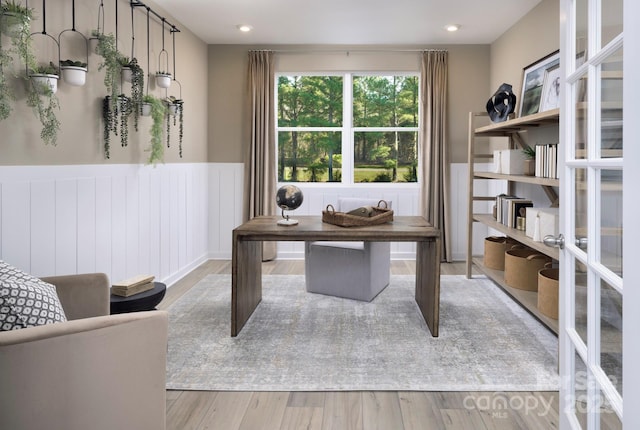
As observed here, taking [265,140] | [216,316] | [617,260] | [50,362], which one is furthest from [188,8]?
[617,260]

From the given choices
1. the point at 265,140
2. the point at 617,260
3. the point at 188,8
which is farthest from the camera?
the point at 265,140

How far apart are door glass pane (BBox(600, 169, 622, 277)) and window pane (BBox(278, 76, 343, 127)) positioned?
4511 millimetres

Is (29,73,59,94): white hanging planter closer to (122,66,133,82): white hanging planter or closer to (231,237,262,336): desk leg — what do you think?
(122,66,133,82): white hanging planter

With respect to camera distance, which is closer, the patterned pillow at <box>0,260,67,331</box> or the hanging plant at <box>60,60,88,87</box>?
the patterned pillow at <box>0,260,67,331</box>

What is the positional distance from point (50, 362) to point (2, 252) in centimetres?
125

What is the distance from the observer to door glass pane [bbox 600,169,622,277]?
1127 mm

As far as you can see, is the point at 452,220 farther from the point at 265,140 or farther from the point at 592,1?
the point at 592,1

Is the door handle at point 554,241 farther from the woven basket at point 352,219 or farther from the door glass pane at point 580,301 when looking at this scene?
the woven basket at point 352,219

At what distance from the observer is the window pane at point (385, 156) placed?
5602 millimetres

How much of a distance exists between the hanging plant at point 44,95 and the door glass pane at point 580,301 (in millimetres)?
2465

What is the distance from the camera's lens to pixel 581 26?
1.43 m

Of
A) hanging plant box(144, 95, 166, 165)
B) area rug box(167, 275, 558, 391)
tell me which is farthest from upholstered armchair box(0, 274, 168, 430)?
hanging plant box(144, 95, 166, 165)

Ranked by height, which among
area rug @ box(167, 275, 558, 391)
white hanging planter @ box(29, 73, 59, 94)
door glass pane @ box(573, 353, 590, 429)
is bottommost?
area rug @ box(167, 275, 558, 391)

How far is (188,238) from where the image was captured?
492cm
